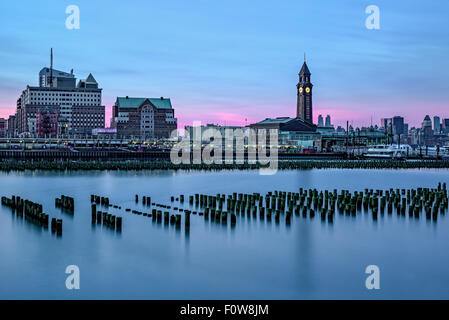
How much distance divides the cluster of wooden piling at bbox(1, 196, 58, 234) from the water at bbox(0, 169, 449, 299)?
0.83 m

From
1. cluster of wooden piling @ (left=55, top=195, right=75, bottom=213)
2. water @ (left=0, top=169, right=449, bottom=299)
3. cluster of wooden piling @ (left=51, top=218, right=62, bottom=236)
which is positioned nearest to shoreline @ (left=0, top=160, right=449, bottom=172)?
cluster of wooden piling @ (left=55, top=195, right=75, bottom=213)

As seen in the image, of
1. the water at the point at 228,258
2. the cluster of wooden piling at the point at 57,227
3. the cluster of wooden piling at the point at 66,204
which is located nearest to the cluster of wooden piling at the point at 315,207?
the water at the point at 228,258

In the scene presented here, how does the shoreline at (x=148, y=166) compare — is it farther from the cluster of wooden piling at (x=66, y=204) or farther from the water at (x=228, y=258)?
the water at (x=228, y=258)

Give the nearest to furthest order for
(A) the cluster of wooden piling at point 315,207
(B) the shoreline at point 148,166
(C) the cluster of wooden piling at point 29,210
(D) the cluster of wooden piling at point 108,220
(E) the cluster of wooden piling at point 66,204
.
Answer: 1. (D) the cluster of wooden piling at point 108,220
2. (C) the cluster of wooden piling at point 29,210
3. (A) the cluster of wooden piling at point 315,207
4. (E) the cluster of wooden piling at point 66,204
5. (B) the shoreline at point 148,166

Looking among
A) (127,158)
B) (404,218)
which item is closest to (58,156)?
(127,158)

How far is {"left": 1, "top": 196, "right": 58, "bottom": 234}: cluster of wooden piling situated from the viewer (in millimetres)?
37606

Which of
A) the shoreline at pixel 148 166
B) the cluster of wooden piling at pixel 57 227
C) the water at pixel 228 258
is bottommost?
the water at pixel 228 258

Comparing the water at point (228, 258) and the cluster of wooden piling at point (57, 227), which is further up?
the cluster of wooden piling at point (57, 227)

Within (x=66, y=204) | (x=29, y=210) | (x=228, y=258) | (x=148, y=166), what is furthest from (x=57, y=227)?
(x=148, y=166)

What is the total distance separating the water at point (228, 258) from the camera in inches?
915

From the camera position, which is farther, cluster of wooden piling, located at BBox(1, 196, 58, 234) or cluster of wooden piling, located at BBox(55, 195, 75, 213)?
cluster of wooden piling, located at BBox(55, 195, 75, 213)

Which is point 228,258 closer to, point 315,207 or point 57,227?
point 57,227

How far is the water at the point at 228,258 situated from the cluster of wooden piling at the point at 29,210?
827 millimetres

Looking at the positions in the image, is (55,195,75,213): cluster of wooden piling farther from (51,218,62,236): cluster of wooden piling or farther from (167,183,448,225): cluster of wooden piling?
(167,183,448,225): cluster of wooden piling
